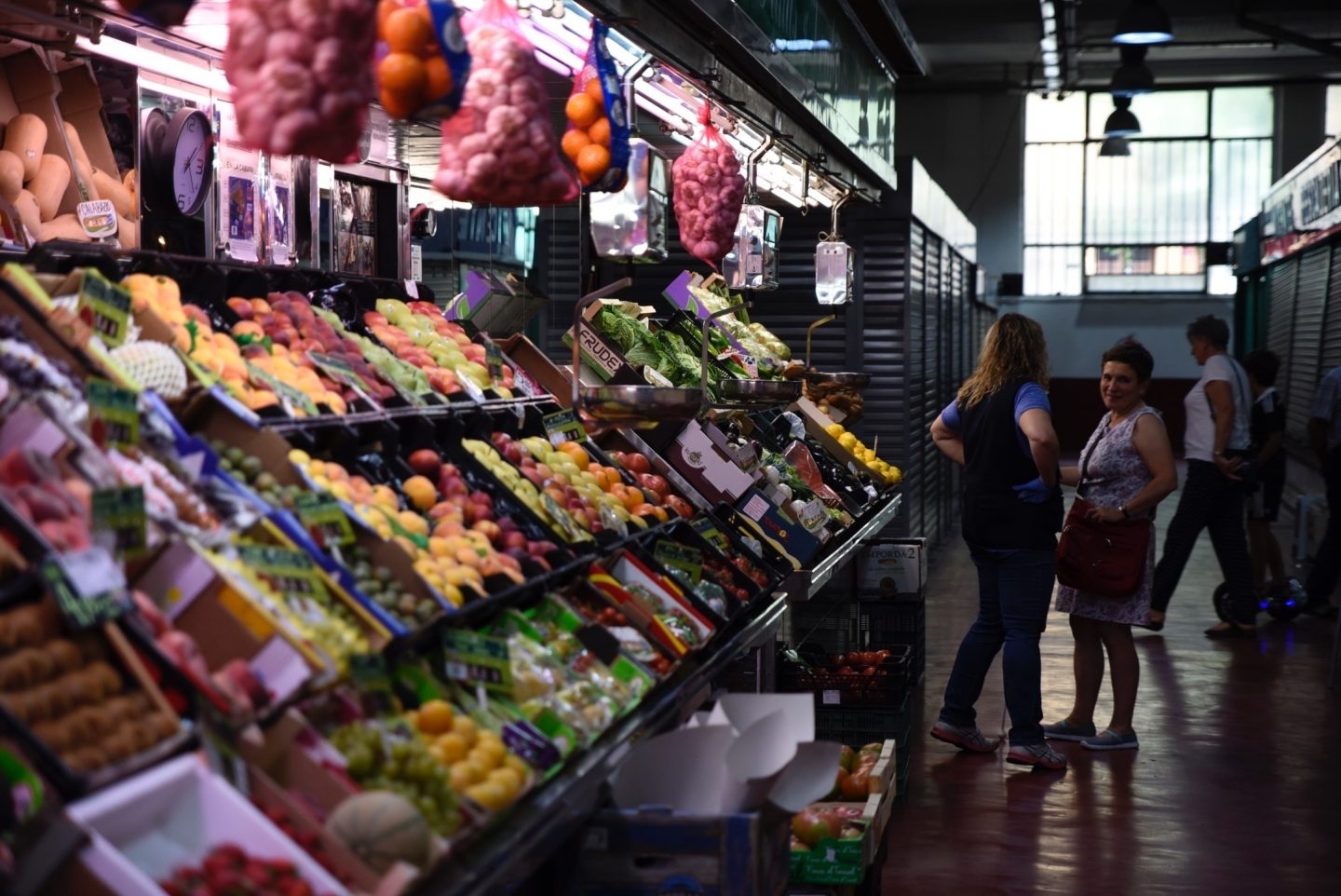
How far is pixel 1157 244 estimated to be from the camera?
2450 cm

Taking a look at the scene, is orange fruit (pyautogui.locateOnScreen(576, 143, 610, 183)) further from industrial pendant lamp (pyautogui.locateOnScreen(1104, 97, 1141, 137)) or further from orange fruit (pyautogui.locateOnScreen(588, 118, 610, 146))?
industrial pendant lamp (pyautogui.locateOnScreen(1104, 97, 1141, 137))

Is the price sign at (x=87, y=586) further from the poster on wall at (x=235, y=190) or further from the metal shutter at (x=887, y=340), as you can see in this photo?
the metal shutter at (x=887, y=340)

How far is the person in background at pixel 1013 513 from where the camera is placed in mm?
6117

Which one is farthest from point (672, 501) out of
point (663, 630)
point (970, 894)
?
point (970, 894)

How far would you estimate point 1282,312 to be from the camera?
15656mm

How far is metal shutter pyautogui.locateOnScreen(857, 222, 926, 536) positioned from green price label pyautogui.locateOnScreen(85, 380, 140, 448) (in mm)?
8091

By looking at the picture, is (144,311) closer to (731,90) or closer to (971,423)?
(731,90)

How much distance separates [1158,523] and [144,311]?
13.8 m

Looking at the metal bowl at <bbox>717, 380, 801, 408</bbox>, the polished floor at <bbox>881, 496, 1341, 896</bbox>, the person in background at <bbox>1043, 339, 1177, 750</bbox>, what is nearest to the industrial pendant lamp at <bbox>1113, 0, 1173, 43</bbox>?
the polished floor at <bbox>881, 496, 1341, 896</bbox>

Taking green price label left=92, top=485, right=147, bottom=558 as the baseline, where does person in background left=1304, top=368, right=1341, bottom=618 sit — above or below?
below

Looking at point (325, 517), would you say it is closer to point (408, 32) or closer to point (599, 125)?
point (408, 32)

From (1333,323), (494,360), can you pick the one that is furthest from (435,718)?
(1333,323)

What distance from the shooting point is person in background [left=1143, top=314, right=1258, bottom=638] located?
900cm

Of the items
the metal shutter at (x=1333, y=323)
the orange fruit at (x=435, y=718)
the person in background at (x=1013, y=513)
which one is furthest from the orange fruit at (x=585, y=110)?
the metal shutter at (x=1333, y=323)
